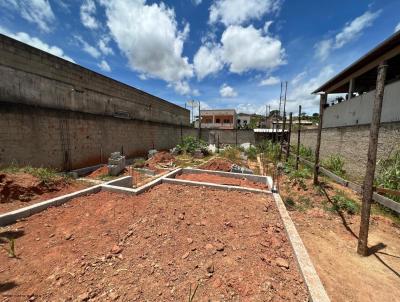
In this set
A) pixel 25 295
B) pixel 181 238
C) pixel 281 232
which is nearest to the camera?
pixel 25 295

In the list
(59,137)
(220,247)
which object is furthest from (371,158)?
(59,137)

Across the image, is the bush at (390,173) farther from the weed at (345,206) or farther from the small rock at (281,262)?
the small rock at (281,262)

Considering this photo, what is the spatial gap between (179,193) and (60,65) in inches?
314

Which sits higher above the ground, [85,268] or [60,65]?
[60,65]

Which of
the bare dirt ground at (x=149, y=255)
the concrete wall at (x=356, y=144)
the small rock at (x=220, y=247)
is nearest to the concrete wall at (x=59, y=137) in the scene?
the bare dirt ground at (x=149, y=255)

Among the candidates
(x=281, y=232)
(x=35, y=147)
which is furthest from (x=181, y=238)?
(x=35, y=147)

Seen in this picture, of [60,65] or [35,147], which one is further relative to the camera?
[60,65]

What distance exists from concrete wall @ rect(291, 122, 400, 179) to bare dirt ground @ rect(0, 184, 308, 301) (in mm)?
5183

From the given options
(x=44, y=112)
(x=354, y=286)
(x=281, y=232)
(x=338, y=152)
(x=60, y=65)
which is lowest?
(x=354, y=286)

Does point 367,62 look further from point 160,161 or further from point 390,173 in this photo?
point 160,161

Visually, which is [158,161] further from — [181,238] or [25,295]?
[25,295]

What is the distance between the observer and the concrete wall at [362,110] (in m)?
6.97

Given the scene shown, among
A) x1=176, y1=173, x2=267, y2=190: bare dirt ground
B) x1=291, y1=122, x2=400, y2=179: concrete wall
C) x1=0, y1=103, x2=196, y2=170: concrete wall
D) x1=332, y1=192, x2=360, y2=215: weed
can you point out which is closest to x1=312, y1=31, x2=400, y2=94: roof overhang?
x1=291, y1=122, x2=400, y2=179: concrete wall

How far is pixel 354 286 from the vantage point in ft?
8.64
